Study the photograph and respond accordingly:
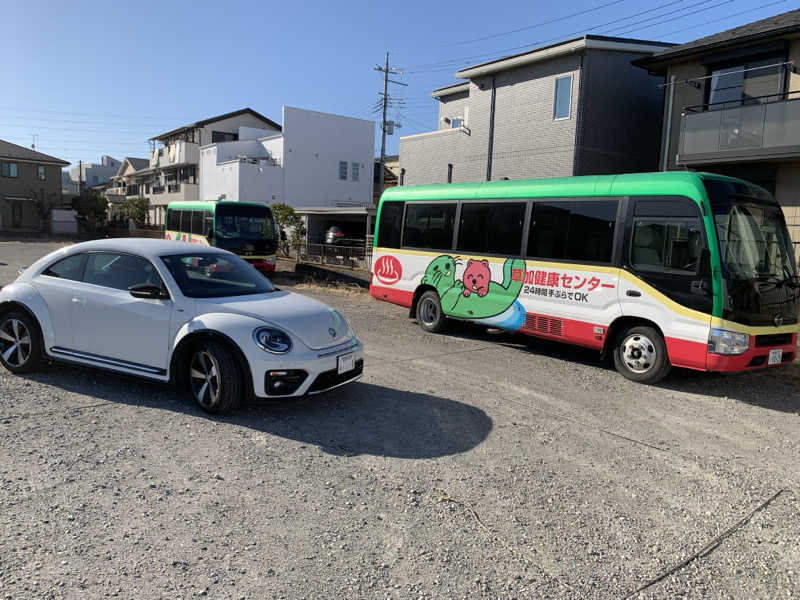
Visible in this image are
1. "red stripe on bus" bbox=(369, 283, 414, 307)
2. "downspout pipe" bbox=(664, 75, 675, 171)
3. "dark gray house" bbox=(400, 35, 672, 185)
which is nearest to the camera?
"red stripe on bus" bbox=(369, 283, 414, 307)

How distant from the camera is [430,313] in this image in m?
10.7

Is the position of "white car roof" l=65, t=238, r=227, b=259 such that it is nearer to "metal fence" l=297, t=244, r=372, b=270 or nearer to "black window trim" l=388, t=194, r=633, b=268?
"black window trim" l=388, t=194, r=633, b=268

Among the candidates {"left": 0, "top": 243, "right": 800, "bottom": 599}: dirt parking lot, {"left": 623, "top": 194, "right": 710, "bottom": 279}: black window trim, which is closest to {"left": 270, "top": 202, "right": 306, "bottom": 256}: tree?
{"left": 623, "top": 194, "right": 710, "bottom": 279}: black window trim

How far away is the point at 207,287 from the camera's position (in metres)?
5.66

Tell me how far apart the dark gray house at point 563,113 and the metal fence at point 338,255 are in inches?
206

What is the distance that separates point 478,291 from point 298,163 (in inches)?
1394

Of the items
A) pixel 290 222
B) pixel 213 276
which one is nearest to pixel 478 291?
pixel 213 276

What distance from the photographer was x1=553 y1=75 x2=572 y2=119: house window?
1973 cm

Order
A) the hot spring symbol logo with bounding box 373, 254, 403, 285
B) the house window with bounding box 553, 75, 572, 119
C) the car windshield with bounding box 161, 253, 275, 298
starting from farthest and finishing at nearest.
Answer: the house window with bounding box 553, 75, 572, 119 < the hot spring symbol logo with bounding box 373, 254, 403, 285 < the car windshield with bounding box 161, 253, 275, 298

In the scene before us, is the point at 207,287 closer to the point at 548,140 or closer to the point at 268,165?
the point at 548,140

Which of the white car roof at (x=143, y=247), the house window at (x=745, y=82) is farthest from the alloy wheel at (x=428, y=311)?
the house window at (x=745, y=82)

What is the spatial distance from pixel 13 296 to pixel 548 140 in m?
18.2

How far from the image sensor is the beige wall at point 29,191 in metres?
48.9

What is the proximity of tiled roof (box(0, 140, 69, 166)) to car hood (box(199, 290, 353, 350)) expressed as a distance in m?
54.8
